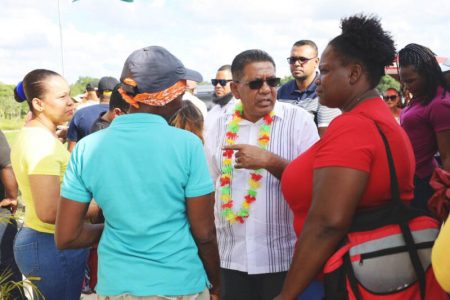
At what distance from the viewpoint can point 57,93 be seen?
3.28 m

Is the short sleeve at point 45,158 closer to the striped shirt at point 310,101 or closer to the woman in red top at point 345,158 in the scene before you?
the woman in red top at point 345,158

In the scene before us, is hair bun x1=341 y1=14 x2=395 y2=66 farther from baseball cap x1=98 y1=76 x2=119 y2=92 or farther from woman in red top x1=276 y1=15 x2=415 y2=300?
baseball cap x1=98 y1=76 x2=119 y2=92

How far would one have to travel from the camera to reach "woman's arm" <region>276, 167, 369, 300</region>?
6.69ft

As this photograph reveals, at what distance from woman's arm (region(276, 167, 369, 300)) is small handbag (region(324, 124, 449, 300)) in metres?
0.07

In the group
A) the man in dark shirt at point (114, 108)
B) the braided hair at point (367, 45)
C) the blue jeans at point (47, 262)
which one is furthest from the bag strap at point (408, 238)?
the man in dark shirt at point (114, 108)

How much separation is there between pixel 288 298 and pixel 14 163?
1799mm

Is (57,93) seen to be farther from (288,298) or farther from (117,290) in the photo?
(288,298)

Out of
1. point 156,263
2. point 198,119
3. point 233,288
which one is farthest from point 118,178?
point 198,119

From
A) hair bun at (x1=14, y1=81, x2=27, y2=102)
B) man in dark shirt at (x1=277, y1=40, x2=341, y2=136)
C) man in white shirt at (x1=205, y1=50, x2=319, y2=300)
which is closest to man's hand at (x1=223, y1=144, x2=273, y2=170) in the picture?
man in white shirt at (x1=205, y1=50, x2=319, y2=300)

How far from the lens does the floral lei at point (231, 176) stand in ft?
9.90

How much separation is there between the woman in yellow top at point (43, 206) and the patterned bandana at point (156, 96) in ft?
2.79

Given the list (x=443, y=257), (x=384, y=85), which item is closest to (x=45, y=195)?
(x=443, y=257)

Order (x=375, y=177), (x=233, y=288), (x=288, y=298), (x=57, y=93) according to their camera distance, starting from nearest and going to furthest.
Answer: (x=375, y=177) < (x=288, y=298) < (x=233, y=288) < (x=57, y=93)

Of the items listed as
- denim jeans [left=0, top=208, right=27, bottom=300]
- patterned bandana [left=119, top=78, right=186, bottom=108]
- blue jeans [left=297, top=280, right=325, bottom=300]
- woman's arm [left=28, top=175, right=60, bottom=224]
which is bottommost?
denim jeans [left=0, top=208, right=27, bottom=300]
